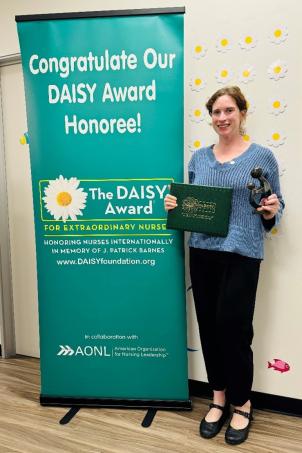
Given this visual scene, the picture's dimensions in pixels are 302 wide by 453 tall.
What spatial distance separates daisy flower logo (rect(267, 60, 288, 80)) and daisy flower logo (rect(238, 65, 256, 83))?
77mm

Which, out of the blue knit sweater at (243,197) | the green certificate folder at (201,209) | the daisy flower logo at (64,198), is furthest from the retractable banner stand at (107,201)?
the blue knit sweater at (243,197)

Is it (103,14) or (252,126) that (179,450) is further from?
(103,14)

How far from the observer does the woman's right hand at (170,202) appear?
6.13ft

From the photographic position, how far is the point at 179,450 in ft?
5.97

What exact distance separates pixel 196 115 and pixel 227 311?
1014 mm

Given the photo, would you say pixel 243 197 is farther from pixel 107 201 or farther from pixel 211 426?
pixel 211 426

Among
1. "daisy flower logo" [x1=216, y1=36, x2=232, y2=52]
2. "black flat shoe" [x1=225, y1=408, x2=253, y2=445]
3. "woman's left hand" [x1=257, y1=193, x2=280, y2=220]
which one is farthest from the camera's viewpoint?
"daisy flower logo" [x1=216, y1=36, x2=232, y2=52]

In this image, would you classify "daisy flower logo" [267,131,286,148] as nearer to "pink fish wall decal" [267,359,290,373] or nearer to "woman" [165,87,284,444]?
"woman" [165,87,284,444]

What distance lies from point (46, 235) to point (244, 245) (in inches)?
39.4

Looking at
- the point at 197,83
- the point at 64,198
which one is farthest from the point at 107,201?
the point at 197,83

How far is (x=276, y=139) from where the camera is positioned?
6.42 ft

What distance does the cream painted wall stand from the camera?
1.91 m

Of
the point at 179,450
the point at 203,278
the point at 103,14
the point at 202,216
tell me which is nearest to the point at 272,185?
the point at 202,216

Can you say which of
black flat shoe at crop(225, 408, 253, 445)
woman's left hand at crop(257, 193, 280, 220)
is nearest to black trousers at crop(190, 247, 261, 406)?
black flat shoe at crop(225, 408, 253, 445)
